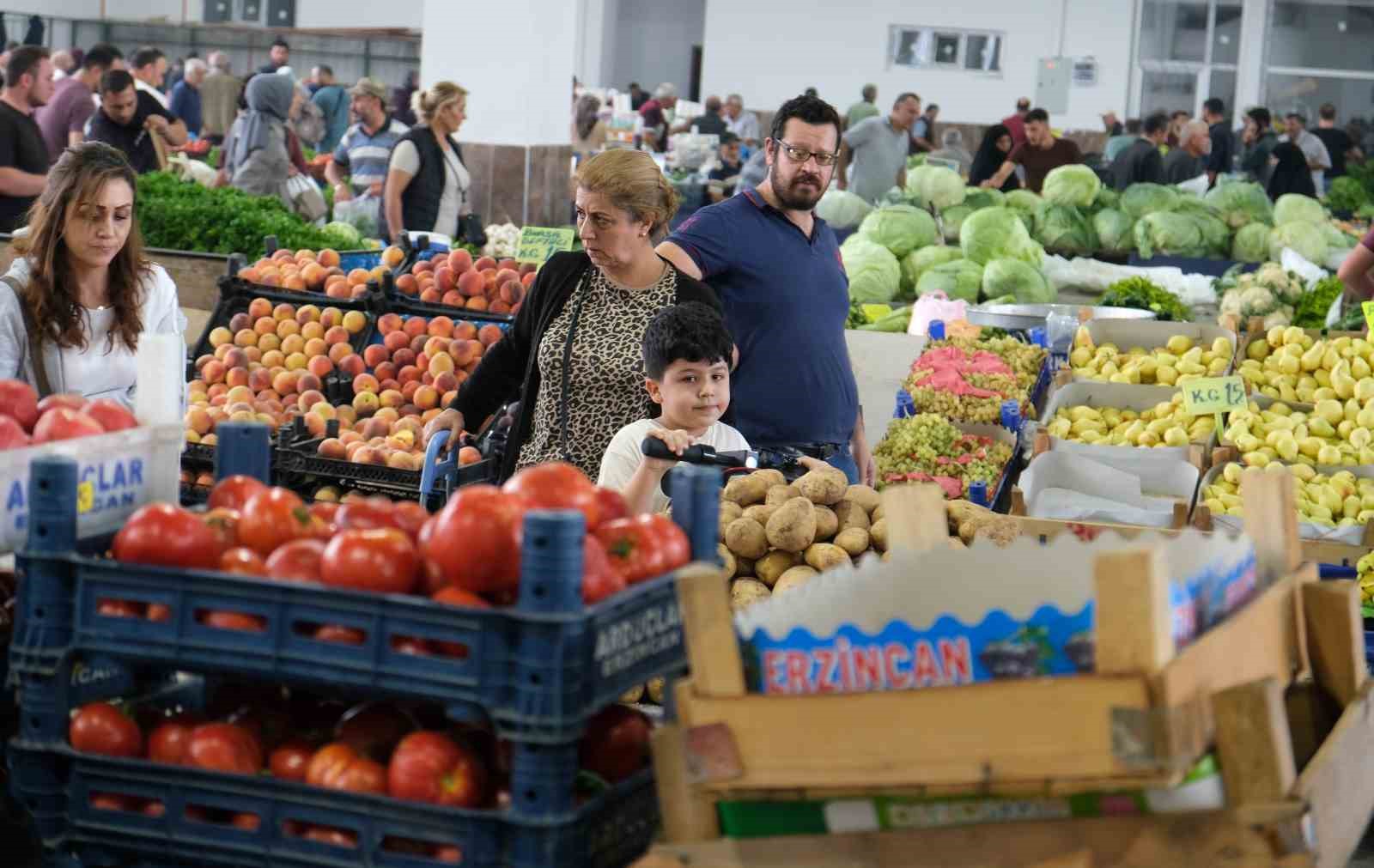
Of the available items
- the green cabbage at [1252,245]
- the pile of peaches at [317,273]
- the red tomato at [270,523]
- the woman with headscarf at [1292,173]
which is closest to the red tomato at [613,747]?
the red tomato at [270,523]

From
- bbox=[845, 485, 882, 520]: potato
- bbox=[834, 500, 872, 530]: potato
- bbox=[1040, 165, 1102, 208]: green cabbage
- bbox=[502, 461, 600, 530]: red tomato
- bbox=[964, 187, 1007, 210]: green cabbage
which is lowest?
bbox=[834, 500, 872, 530]: potato

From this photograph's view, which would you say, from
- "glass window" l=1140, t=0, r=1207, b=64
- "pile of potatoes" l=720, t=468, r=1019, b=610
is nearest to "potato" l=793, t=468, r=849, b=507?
"pile of potatoes" l=720, t=468, r=1019, b=610

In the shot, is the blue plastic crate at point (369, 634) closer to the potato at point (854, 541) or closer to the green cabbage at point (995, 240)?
the potato at point (854, 541)

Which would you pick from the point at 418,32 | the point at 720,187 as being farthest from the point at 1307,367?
the point at 418,32

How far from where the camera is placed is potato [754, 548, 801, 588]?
12.6 feet

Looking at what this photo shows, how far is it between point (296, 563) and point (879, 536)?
2104 mm

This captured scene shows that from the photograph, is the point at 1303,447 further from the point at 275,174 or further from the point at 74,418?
the point at 275,174

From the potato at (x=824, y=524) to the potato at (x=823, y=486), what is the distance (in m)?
0.03

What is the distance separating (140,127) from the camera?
29.1ft

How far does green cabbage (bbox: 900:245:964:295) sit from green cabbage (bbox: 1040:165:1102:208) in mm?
1675

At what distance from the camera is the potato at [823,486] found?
155 inches

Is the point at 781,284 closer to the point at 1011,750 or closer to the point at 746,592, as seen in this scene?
the point at 746,592

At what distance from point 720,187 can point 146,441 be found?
13.0 m

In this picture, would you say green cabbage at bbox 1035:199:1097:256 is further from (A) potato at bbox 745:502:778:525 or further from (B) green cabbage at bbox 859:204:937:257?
(A) potato at bbox 745:502:778:525
